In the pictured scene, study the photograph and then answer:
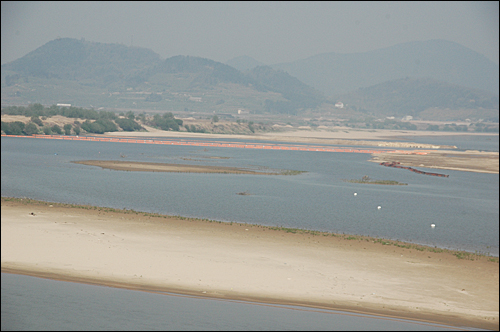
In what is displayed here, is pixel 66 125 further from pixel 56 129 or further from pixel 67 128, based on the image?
pixel 56 129

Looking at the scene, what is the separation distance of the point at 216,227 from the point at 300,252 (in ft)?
22.0

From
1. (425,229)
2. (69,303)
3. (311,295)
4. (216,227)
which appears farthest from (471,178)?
(69,303)

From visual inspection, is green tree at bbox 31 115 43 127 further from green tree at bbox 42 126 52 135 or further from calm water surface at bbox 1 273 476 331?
calm water surface at bbox 1 273 476 331

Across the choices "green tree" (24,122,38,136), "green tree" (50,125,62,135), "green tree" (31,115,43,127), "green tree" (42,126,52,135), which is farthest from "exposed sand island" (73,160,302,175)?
"green tree" (31,115,43,127)

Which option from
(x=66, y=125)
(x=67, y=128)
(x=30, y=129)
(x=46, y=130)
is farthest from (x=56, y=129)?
(x=30, y=129)

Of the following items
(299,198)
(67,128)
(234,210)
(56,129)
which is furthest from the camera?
(67,128)

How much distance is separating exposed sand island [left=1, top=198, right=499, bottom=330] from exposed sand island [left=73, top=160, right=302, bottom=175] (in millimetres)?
36566

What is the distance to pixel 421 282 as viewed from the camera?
2008cm

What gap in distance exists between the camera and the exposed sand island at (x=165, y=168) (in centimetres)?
6494

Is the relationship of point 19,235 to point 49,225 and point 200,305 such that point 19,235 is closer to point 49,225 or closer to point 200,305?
point 49,225

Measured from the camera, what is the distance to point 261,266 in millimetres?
21062

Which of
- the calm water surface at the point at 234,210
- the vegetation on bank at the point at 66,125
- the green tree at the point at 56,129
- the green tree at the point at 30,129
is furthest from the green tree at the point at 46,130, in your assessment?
the calm water surface at the point at 234,210

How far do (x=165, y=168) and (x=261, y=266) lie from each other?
Result: 4728cm

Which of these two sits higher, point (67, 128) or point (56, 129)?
point (67, 128)
